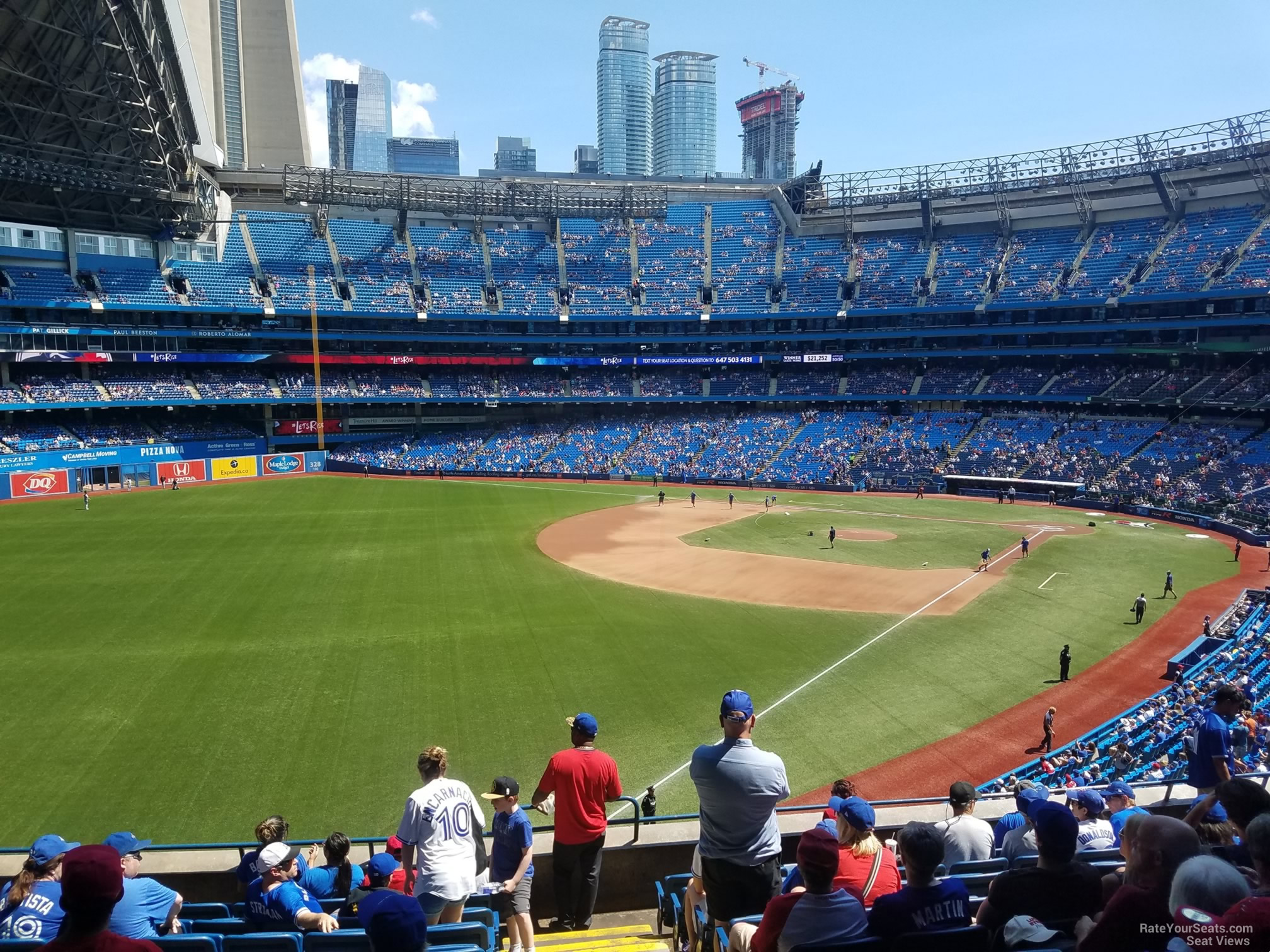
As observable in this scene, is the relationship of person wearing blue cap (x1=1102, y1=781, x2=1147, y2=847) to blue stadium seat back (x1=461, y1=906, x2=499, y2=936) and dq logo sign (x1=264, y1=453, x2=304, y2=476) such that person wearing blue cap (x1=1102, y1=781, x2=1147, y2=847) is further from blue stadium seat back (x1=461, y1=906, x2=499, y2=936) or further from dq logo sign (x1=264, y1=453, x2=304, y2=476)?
dq logo sign (x1=264, y1=453, x2=304, y2=476)

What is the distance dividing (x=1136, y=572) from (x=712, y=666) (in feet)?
75.9

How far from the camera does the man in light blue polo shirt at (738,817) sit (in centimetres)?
574

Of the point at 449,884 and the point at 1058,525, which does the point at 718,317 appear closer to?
the point at 1058,525

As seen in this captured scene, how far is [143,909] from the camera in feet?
18.1

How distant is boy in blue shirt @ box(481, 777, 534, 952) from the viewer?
671 cm

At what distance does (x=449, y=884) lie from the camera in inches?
246

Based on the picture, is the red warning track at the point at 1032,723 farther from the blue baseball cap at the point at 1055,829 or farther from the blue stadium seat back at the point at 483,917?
the blue baseball cap at the point at 1055,829

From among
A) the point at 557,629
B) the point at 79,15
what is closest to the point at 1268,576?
the point at 557,629

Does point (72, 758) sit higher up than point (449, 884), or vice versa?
point (449, 884)

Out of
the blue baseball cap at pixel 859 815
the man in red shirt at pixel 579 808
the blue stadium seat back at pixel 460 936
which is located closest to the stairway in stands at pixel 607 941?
the man in red shirt at pixel 579 808

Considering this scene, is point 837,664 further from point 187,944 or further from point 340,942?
point 187,944

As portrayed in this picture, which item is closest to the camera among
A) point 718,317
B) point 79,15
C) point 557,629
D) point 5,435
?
point 557,629

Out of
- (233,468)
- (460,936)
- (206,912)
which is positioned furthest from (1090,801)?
(233,468)

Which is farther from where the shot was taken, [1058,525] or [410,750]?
[1058,525]
